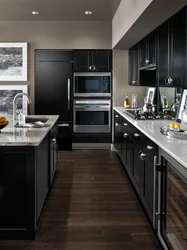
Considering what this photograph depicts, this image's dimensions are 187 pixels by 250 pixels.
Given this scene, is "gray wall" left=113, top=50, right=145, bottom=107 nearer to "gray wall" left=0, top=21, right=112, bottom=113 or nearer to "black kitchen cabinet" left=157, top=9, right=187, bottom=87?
"gray wall" left=0, top=21, right=112, bottom=113

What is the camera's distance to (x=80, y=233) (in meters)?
3.12

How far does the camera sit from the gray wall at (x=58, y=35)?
7188 millimetres

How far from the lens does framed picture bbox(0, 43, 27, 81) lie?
7.18 metres

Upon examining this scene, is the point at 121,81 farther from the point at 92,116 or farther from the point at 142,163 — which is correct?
the point at 142,163

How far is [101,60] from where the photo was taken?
725cm

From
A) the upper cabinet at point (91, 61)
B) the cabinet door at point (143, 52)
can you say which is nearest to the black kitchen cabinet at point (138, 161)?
the cabinet door at point (143, 52)

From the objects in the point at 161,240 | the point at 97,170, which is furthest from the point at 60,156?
the point at 161,240

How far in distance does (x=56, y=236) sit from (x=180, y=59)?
6.91ft

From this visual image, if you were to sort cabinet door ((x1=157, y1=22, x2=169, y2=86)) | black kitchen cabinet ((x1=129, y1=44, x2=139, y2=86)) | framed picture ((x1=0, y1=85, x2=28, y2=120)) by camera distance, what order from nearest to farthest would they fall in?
cabinet door ((x1=157, y1=22, x2=169, y2=86)) → black kitchen cabinet ((x1=129, y1=44, x2=139, y2=86)) → framed picture ((x1=0, y1=85, x2=28, y2=120))

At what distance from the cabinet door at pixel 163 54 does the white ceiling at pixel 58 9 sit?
1.34m

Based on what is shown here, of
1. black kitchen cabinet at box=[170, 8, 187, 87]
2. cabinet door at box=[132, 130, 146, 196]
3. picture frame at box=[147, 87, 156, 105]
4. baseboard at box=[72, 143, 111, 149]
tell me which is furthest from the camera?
baseboard at box=[72, 143, 111, 149]

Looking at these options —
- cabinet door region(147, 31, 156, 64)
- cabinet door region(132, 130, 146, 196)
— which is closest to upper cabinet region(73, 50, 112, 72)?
cabinet door region(147, 31, 156, 64)

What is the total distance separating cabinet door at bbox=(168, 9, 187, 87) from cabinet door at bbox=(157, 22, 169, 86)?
20 centimetres

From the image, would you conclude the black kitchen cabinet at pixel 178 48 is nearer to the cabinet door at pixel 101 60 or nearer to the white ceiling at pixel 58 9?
the white ceiling at pixel 58 9
